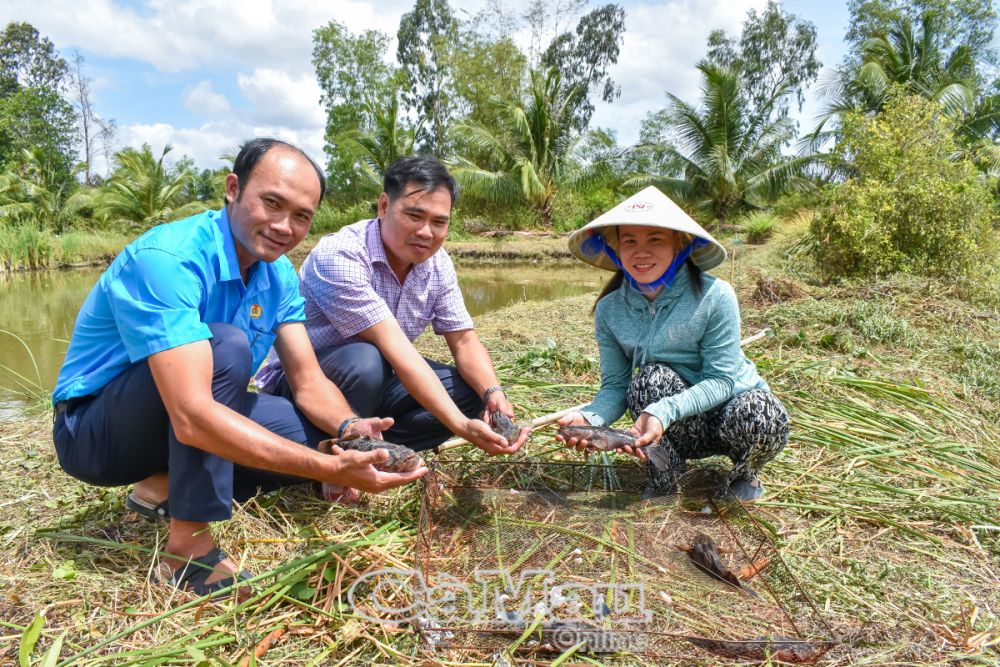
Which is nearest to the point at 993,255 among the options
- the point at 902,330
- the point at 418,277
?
the point at 902,330

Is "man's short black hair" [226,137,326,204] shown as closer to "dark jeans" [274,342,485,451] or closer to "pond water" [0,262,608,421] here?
"dark jeans" [274,342,485,451]

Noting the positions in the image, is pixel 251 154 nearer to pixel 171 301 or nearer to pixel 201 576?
pixel 171 301

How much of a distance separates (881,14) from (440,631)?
29.8 m

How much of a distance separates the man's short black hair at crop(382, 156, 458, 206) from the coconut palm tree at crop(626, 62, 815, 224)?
17644mm

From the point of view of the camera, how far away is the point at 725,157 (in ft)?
59.6

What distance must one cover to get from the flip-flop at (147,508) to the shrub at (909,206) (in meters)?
6.62

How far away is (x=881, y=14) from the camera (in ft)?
77.8

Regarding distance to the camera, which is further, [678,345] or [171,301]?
[678,345]

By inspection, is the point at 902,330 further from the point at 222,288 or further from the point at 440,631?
the point at 222,288

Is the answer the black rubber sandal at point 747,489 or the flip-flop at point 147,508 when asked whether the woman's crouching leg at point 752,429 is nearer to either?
the black rubber sandal at point 747,489

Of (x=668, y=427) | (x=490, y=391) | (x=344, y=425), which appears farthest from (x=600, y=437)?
(x=344, y=425)

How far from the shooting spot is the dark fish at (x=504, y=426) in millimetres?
2173

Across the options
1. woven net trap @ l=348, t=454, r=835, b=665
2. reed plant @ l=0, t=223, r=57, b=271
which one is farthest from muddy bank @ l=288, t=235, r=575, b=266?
woven net trap @ l=348, t=454, r=835, b=665

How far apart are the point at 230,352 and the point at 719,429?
1.66 m
